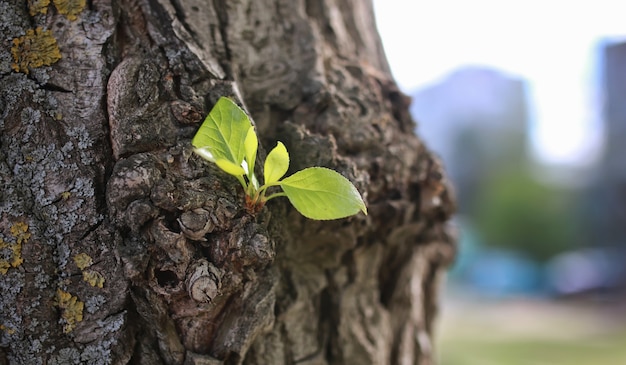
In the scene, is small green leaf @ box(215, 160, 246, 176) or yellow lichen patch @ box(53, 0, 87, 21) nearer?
small green leaf @ box(215, 160, 246, 176)

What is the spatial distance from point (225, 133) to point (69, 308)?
0.88 feet

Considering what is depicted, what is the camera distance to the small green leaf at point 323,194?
1.90 feet

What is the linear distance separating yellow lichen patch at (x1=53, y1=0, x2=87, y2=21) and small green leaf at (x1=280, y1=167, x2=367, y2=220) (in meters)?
0.34

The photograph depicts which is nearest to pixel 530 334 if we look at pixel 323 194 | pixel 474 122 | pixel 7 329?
pixel 323 194

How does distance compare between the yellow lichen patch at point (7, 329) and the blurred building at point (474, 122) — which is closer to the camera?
the yellow lichen patch at point (7, 329)

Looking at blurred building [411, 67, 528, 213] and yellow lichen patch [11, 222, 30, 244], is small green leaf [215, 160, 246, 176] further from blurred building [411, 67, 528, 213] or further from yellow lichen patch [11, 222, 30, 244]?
blurred building [411, 67, 528, 213]

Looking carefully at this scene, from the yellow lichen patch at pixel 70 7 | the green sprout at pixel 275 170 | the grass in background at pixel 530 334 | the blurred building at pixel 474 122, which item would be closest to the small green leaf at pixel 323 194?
the green sprout at pixel 275 170

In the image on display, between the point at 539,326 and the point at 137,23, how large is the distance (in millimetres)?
5014

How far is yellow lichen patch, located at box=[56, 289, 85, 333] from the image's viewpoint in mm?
603

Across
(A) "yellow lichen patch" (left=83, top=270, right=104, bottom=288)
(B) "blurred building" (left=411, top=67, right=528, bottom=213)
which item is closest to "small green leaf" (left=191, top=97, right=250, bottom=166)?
(A) "yellow lichen patch" (left=83, top=270, right=104, bottom=288)

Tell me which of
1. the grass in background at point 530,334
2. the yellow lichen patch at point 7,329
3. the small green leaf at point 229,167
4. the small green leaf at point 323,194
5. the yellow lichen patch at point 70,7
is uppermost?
the yellow lichen patch at point 70,7

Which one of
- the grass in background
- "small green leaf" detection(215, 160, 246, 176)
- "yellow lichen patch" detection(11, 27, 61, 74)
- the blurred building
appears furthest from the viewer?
the blurred building

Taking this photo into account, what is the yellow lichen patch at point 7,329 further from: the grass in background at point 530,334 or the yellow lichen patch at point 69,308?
the grass in background at point 530,334

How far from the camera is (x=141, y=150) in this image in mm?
623
